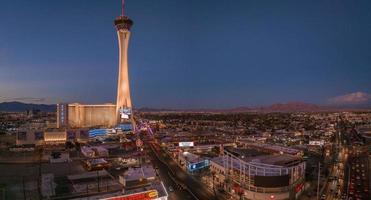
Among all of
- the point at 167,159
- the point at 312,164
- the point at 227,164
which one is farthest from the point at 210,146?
the point at 227,164

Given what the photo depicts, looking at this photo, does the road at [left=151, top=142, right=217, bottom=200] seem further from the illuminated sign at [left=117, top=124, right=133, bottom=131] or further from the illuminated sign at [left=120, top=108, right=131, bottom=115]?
the illuminated sign at [left=120, top=108, right=131, bottom=115]

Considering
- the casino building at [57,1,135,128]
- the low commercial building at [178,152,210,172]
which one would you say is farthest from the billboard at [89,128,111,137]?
the low commercial building at [178,152,210,172]

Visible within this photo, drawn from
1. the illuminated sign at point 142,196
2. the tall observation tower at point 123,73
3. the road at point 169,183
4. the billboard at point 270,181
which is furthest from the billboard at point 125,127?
the illuminated sign at point 142,196

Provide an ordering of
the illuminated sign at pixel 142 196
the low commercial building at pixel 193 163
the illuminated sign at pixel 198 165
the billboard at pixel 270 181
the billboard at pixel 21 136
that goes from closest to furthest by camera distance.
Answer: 1. the illuminated sign at pixel 142 196
2. the billboard at pixel 270 181
3. the illuminated sign at pixel 198 165
4. the low commercial building at pixel 193 163
5. the billboard at pixel 21 136

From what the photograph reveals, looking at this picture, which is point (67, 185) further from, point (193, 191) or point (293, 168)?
point (293, 168)

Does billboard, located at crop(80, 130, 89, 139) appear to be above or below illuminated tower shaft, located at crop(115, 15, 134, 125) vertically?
below

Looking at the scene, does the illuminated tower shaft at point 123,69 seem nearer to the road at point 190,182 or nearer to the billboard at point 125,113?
the billboard at point 125,113
